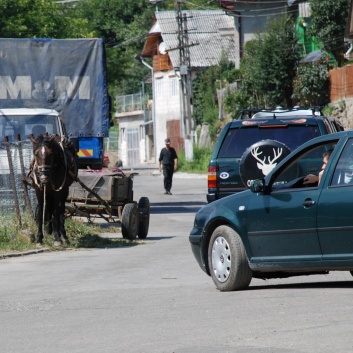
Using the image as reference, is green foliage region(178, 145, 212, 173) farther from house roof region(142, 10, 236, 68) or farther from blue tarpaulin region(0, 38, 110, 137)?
blue tarpaulin region(0, 38, 110, 137)

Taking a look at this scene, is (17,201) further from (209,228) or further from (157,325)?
(157,325)

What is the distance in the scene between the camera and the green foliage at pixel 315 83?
5156 cm

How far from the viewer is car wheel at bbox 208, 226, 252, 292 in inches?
452

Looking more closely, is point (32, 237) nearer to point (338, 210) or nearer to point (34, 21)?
point (338, 210)

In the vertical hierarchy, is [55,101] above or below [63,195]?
above

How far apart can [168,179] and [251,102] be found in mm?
22880

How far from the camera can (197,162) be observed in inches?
2402

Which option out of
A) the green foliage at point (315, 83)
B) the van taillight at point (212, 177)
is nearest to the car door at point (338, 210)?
the van taillight at point (212, 177)

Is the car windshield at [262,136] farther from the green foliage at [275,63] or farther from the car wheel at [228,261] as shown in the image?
the green foliage at [275,63]

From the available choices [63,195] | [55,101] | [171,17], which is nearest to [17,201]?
[63,195]

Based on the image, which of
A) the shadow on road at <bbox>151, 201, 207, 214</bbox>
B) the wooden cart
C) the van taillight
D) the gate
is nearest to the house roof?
the gate

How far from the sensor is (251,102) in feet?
197

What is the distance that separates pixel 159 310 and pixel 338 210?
1.89 metres

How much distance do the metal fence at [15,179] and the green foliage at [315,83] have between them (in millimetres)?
32802
